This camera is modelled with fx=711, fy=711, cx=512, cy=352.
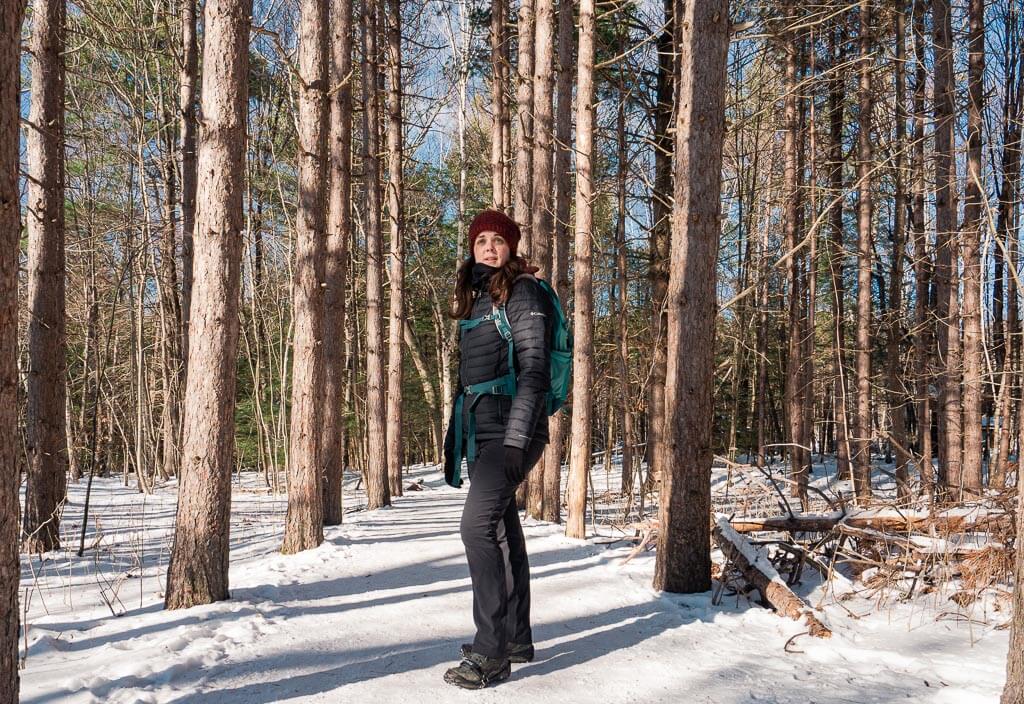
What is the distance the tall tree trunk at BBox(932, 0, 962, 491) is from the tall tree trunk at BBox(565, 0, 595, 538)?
17.4 ft

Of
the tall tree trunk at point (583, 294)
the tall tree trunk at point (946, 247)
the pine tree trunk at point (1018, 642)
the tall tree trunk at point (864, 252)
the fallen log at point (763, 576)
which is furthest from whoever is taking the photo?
the tall tree trunk at point (864, 252)

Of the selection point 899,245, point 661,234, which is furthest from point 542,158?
point 899,245

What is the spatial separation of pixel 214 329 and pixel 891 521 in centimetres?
523

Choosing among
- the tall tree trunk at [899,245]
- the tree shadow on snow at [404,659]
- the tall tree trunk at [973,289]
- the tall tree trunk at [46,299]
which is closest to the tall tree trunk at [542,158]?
the tree shadow on snow at [404,659]

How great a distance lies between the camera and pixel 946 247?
10.4 meters

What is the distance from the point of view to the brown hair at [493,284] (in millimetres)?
3516

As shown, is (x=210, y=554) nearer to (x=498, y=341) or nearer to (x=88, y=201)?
(x=498, y=341)

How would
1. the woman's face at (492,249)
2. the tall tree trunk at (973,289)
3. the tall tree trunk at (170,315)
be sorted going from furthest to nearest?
the tall tree trunk at (170,315), the tall tree trunk at (973,289), the woman's face at (492,249)

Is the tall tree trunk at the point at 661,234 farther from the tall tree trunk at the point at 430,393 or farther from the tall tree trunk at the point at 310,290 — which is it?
the tall tree trunk at the point at 430,393

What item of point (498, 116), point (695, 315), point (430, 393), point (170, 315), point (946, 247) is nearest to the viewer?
point (695, 315)

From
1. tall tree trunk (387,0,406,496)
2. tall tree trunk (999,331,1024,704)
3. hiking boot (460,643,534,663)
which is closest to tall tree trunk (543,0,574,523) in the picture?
tall tree trunk (387,0,406,496)

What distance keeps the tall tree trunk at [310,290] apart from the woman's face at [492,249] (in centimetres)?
377

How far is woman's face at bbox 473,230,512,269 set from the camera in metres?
3.61

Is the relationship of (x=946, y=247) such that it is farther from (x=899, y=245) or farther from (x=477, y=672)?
(x=477, y=672)
